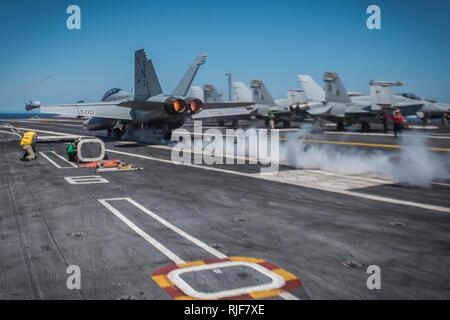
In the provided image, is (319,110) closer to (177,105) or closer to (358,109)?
(358,109)

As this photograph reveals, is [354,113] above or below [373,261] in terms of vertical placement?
above

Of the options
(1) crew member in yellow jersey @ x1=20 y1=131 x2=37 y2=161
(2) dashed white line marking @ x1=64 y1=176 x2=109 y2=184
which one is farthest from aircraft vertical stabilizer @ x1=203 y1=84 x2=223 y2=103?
(2) dashed white line marking @ x1=64 y1=176 x2=109 y2=184

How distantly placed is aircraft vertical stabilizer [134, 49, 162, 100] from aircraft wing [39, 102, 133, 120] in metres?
2.05

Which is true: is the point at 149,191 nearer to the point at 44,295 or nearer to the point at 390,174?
the point at 44,295

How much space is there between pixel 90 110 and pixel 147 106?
290 inches

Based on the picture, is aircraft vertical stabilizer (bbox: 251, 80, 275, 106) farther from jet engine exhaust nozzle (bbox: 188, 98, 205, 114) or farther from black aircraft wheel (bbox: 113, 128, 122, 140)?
jet engine exhaust nozzle (bbox: 188, 98, 205, 114)

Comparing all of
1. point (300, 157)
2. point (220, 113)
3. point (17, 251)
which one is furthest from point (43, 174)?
point (220, 113)

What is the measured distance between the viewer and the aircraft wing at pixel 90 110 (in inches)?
1142

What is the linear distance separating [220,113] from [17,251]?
2779cm

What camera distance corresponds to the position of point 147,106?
25.1 meters

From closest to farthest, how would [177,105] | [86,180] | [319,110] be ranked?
[86,180]
[177,105]
[319,110]

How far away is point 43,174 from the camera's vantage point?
16609 millimetres

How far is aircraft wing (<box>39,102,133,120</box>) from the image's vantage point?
29016mm

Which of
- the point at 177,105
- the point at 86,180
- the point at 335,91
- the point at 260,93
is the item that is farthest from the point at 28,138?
the point at 260,93
